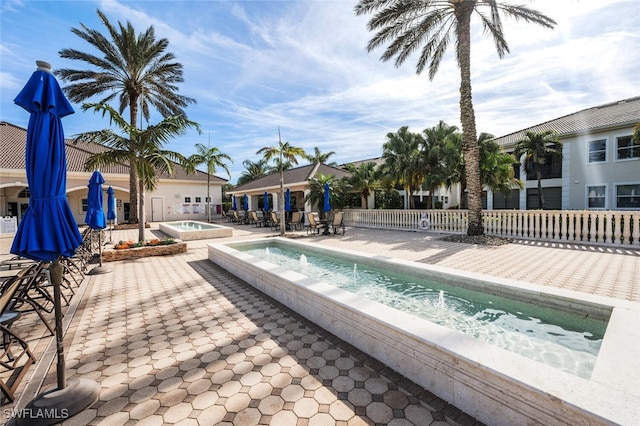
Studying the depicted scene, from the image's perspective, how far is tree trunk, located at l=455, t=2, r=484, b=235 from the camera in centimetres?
1184

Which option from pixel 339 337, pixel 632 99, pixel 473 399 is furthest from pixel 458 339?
pixel 632 99

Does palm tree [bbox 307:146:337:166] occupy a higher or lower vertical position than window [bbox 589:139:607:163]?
higher

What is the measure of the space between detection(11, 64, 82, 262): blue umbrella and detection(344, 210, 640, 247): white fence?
14.5 metres

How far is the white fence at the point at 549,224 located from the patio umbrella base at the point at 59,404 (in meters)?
14.3

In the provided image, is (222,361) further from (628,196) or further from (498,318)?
(628,196)

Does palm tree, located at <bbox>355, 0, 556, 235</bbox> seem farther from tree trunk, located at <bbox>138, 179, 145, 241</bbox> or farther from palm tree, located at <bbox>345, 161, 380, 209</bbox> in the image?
tree trunk, located at <bbox>138, 179, 145, 241</bbox>

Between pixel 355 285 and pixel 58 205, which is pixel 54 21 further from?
pixel 355 285

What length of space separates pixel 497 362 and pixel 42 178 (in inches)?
180

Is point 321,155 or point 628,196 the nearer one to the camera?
point 628,196

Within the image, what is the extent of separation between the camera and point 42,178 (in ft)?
8.89

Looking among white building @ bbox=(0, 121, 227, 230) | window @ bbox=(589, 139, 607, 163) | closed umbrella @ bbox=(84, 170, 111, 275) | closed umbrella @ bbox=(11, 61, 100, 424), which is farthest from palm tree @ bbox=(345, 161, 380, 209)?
closed umbrella @ bbox=(11, 61, 100, 424)

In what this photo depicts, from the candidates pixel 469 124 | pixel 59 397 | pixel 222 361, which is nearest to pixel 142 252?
pixel 59 397

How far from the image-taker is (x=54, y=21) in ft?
27.2

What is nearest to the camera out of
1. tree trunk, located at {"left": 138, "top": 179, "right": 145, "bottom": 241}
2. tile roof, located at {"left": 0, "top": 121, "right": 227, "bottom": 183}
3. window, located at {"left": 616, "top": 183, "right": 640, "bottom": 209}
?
tree trunk, located at {"left": 138, "top": 179, "right": 145, "bottom": 241}
